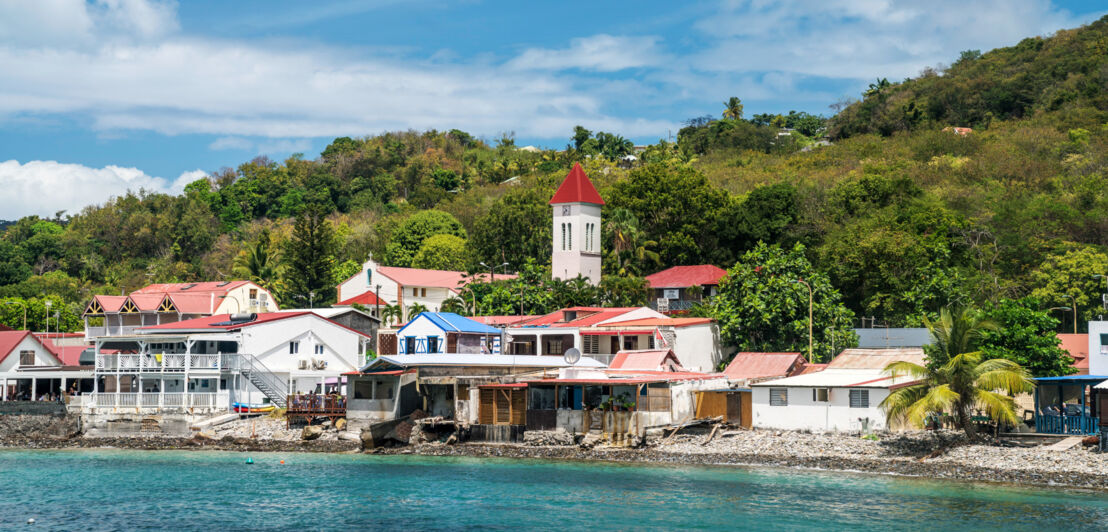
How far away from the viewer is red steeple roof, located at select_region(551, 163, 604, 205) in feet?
236

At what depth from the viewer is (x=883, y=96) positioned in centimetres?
12394

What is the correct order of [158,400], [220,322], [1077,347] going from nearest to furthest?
[1077,347]
[158,400]
[220,322]

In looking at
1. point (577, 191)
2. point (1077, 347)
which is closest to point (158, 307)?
point (577, 191)

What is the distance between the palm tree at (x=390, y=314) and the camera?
70.3m

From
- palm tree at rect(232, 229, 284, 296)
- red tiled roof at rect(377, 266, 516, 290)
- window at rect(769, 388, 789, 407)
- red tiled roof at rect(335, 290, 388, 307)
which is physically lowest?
window at rect(769, 388, 789, 407)

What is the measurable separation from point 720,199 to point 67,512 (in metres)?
55.4

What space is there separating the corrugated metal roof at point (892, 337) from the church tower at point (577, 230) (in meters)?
23.2

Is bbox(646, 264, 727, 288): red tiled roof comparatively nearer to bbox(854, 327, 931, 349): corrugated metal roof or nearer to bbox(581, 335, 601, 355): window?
bbox(854, 327, 931, 349): corrugated metal roof

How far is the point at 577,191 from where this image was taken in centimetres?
7206

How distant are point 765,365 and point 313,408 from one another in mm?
22021

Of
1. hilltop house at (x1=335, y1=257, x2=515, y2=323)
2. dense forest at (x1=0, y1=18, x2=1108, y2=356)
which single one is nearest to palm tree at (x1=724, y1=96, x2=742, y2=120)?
dense forest at (x1=0, y1=18, x2=1108, y2=356)

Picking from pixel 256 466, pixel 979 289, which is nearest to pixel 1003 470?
pixel 979 289

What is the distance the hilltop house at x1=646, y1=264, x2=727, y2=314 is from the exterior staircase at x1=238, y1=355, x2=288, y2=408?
85.9 ft

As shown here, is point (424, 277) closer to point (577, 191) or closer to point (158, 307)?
point (577, 191)
